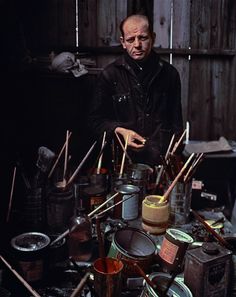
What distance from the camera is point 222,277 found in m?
1.55

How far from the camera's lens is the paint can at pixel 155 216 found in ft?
6.48

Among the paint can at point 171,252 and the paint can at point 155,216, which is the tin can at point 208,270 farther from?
the paint can at point 155,216

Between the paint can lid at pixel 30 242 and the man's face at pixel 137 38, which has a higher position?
the man's face at pixel 137 38

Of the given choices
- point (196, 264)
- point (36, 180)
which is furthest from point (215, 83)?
point (196, 264)

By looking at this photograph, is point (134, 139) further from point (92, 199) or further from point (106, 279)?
point (106, 279)

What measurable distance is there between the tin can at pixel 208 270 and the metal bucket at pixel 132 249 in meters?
0.17

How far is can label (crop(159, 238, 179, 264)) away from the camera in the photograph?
1.65 m

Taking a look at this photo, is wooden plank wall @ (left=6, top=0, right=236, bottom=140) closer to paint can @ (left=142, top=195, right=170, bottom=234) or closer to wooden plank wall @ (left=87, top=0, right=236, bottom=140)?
wooden plank wall @ (left=87, top=0, right=236, bottom=140)

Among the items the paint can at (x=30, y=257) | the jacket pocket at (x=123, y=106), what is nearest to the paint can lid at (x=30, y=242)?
the paint can at (x=30, y=257)

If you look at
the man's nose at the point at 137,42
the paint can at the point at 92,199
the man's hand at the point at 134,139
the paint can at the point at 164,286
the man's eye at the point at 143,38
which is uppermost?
the man's eye at the point at 143,38

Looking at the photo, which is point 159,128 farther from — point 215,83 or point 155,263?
point 155,263

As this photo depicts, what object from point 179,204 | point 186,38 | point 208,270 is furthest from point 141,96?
point 208,270

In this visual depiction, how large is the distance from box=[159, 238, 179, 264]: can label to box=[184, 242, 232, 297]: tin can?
0.10 meters

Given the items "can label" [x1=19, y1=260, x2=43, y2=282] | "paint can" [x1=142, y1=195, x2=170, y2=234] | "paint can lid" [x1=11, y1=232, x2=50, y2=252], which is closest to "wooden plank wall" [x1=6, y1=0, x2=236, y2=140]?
"paint can" [x1=142, y1=195, x2=170, y2=234]
